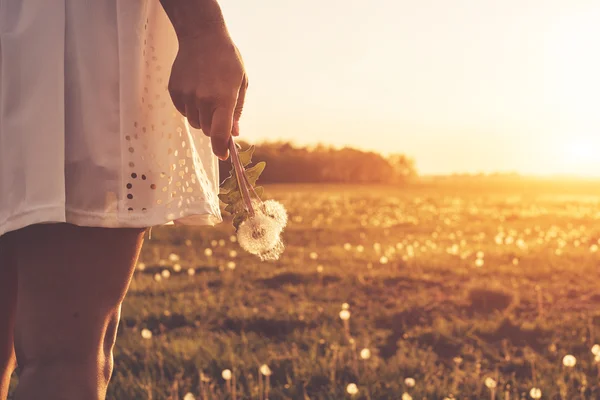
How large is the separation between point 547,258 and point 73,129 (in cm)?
693

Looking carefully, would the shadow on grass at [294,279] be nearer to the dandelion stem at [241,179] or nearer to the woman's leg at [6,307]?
the woman's leg at [6,307]

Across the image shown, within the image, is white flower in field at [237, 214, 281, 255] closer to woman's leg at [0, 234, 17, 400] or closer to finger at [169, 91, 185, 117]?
finger at [169, 91, 185, 117]

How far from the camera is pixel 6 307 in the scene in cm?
176

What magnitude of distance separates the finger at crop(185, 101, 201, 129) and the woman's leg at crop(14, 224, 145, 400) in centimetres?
28

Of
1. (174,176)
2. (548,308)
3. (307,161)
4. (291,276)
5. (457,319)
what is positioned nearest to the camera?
(174,176)

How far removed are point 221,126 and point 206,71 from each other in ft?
0.37

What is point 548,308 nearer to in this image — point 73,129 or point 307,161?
point 73,129

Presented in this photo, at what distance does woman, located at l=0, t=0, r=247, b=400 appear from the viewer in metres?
1.43

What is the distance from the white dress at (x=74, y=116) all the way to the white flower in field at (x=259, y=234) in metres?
0.18

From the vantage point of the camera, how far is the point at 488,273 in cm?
688

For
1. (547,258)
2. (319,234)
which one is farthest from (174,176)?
(319,234)

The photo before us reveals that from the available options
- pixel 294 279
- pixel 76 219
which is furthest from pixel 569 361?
pixel 294 279

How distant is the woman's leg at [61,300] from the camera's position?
4.75 feet

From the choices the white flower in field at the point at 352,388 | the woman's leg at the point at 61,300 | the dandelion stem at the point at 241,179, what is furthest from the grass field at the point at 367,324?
the woman's leg at the point at 61,300
